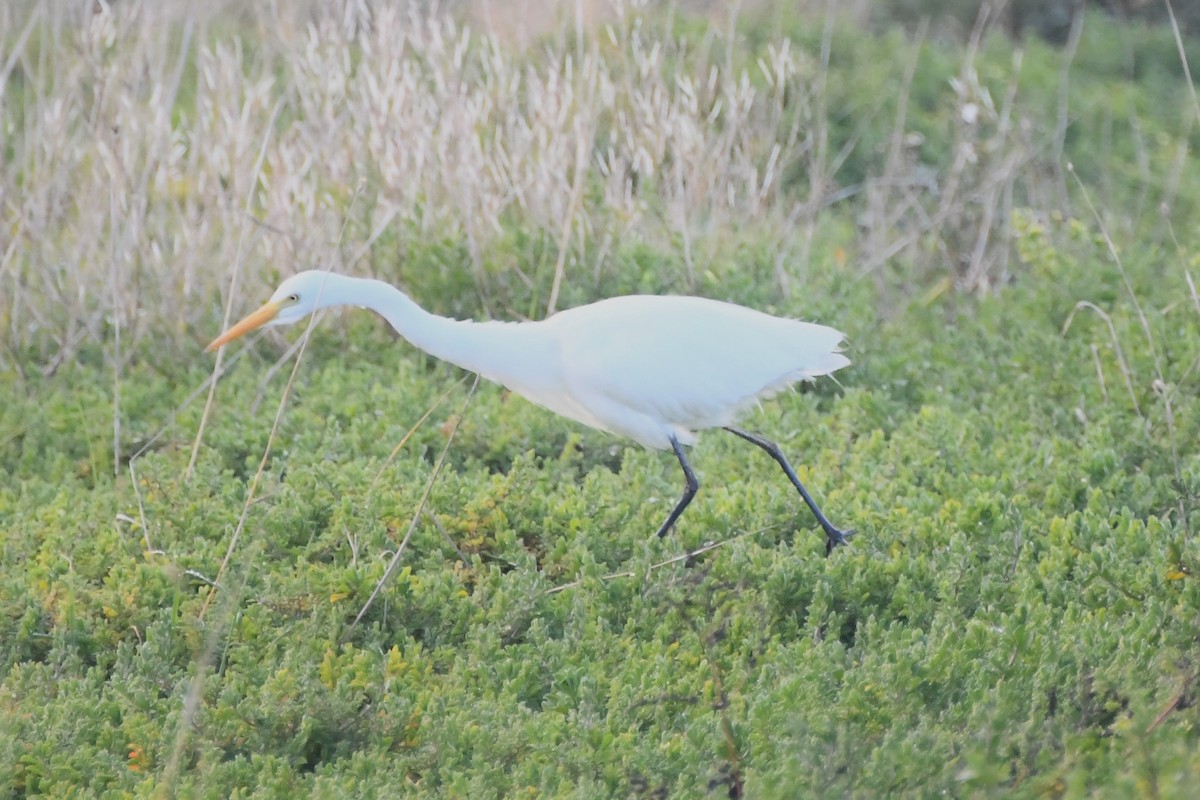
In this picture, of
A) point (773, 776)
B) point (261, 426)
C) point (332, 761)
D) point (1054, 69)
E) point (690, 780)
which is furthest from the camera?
point (1054, 69)

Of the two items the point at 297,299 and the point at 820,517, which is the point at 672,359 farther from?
the point at 297,299

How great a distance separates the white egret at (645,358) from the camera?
3.69 meters

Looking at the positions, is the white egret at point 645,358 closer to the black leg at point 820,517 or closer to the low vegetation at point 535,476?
the black leg at point 820,517

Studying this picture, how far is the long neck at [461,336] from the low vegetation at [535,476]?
18 cm

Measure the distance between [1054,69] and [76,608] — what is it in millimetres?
7517

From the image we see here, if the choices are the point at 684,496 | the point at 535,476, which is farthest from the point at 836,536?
the point at 535,476

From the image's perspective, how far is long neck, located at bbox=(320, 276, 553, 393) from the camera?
11.4 ft

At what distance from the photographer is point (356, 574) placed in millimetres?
3441

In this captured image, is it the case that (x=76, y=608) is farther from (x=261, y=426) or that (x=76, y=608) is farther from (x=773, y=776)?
(x=773, y=776)

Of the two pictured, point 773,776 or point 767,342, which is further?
point 767,342

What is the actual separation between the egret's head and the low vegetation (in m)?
0.21

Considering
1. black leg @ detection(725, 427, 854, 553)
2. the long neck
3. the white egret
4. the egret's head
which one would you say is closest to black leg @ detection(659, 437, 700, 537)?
the white egret

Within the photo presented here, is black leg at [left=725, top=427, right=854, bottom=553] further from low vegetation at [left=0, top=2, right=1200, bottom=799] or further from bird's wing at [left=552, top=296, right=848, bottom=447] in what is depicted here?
bird's wing at [left=552, top=296, right=848, bottom=447]

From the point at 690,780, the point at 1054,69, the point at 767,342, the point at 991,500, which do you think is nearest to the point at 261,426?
the point at 767,342
